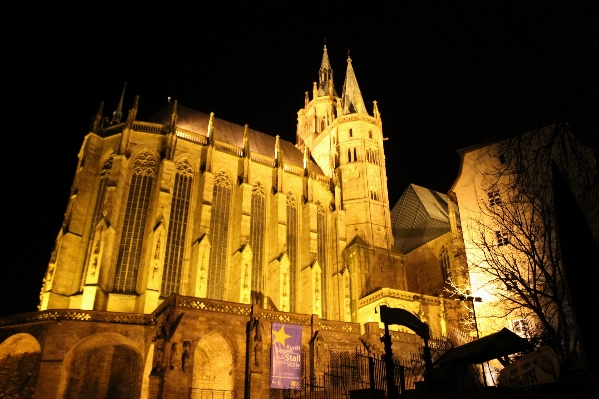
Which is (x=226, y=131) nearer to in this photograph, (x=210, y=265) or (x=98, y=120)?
(x=98, y=120)

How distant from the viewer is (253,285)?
2869 centimetres

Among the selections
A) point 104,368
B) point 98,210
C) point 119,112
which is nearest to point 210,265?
point 98,210

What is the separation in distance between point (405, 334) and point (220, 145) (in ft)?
56.8

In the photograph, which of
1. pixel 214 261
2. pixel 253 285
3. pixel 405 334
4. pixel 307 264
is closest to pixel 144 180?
pixel 214 261

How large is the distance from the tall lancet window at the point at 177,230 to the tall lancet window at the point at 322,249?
32.4 ft

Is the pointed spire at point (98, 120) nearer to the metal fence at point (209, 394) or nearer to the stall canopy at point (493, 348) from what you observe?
the metal fence at point (209, 394)

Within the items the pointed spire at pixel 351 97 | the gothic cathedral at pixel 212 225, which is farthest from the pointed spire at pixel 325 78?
the gothic cathedral at pixel 212 225

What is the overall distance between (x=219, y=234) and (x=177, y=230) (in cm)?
270

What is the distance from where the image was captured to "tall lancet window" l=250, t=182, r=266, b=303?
2868 cm

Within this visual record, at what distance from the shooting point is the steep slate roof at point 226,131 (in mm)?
34062

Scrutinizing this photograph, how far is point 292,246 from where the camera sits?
31656 mm

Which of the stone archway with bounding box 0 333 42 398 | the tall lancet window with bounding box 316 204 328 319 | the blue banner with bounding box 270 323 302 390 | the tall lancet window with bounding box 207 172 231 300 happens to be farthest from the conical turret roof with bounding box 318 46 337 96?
the stone archway with bounding box 0 333 42 398

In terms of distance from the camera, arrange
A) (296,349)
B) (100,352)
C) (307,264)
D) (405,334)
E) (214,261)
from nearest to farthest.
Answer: (296,349), (100,352), (405,334), (214,261), (307,264)

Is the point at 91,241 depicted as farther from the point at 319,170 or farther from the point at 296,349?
the point at 319,170
